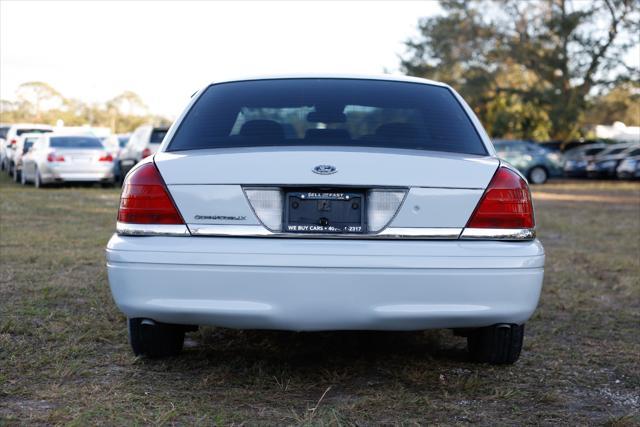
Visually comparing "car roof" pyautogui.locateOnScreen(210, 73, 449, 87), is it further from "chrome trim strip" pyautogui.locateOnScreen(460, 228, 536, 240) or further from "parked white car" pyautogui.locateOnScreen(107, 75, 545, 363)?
"chrome trim strip" pyautogui.locateOnScreen(460, 228, 536, 240)

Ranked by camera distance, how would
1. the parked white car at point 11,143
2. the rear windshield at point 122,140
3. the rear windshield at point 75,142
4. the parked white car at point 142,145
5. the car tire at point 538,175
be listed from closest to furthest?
1. the parked white car at point 142,145
2. the rear windshield at point 75,142
3. the parked white car at point 11,143
4. the car tire at point 538,175
5. the rear windshield at point 122,140

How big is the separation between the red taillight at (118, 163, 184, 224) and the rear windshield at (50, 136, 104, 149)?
58.2 ft

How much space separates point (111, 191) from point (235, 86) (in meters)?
15.7

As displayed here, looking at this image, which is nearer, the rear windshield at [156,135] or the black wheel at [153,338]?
the black wheel at [153,338]

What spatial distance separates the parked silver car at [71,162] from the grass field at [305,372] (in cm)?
1363

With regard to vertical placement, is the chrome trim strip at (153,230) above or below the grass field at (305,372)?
above

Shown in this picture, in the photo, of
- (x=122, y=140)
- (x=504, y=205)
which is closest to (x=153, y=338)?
(x=504, y=205)

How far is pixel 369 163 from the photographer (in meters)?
3.72

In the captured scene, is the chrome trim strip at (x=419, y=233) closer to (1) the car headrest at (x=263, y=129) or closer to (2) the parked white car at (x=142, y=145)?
(1) the car headrest at (x=263, y=129)

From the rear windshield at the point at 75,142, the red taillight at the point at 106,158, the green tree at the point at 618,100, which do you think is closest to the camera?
the red taillight at the point at 106,158

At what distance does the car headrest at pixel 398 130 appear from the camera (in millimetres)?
4195

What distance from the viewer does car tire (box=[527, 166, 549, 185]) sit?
29.4 meters

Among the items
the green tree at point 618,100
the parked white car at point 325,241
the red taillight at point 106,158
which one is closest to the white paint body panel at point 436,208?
the parked white car at point 325,241

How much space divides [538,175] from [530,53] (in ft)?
35.6
